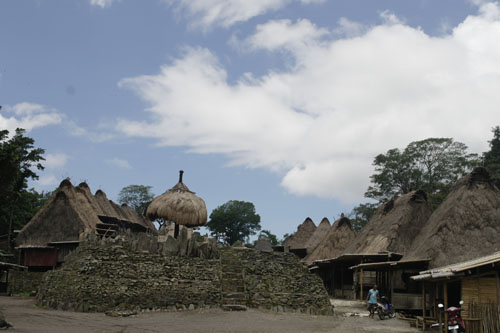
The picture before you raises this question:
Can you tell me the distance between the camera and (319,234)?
130 feet

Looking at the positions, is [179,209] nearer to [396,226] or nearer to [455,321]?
[396,226]

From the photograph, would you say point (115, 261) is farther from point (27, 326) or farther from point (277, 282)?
point (277, 282)

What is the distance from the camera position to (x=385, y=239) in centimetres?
2495

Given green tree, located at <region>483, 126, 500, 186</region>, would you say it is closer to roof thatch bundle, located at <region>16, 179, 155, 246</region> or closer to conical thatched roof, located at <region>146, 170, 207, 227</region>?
Result: conical thatched roof, located at <region>146, 170, 207, 227</region>

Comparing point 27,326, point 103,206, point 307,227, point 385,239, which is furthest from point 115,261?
point 307,227

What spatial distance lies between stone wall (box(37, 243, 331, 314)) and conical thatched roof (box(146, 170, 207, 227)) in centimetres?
743

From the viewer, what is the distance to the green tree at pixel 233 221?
224ft

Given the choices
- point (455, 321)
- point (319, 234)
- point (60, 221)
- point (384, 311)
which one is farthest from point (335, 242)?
point (455, 321)

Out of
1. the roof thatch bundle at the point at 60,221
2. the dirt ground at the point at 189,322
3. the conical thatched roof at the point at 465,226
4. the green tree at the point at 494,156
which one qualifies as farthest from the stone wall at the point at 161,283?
the green tree at the point at 494,156

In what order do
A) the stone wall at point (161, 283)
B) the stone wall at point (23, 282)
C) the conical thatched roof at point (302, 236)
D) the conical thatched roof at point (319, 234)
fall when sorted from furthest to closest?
the conical thatched roof at point (302, 236)
the conical thatched roof at point (319, 234)
the stone wall at point (23, 282)
the stone wall at point (161, 283)

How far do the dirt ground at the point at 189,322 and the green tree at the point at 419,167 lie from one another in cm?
3255

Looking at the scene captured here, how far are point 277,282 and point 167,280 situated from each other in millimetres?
4356

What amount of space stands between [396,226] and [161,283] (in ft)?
47.9

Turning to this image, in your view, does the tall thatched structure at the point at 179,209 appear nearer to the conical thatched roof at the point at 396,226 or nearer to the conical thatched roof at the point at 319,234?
the conical thatched roof at the point at 396,226
